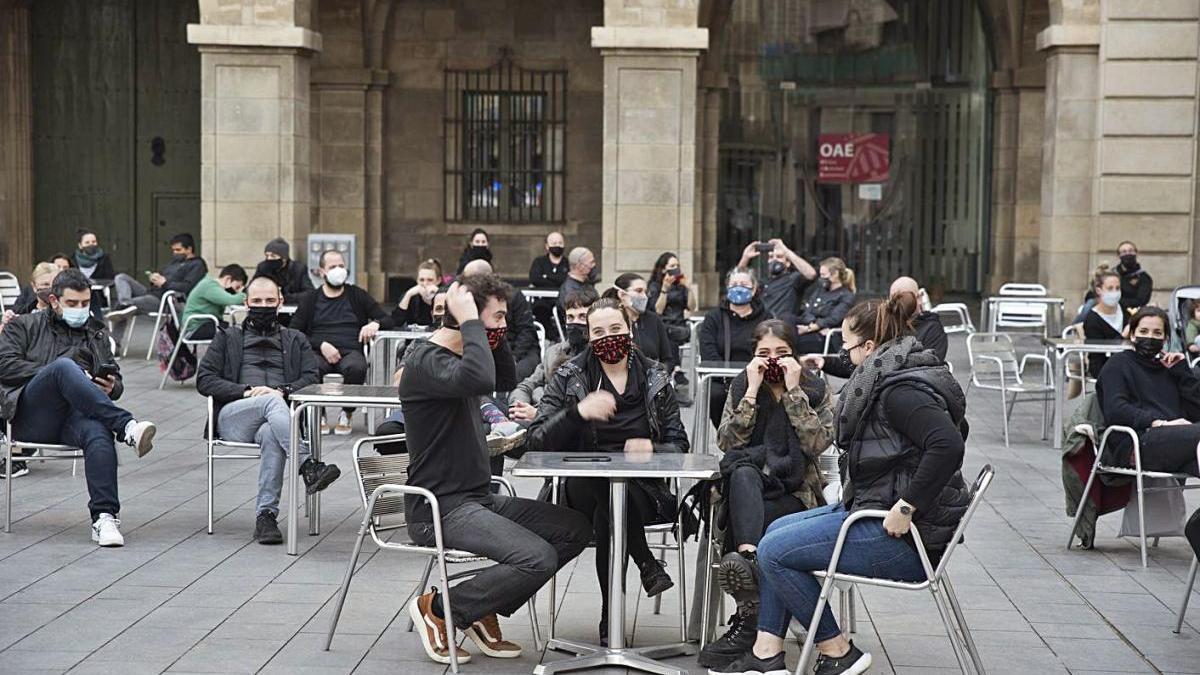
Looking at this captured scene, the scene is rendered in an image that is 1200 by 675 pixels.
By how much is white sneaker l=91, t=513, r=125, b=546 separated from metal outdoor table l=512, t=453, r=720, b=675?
2899 millimetres

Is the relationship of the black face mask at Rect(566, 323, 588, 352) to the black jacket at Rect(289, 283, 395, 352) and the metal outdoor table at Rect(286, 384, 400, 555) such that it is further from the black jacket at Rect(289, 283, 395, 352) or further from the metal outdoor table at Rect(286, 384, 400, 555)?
the black jacket at Rect(289, 283, 395, 352)

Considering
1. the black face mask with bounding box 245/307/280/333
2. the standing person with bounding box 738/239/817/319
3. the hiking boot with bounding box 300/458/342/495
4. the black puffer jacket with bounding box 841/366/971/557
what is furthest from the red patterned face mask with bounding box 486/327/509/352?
the standing person with bounding box 738/239/817/319

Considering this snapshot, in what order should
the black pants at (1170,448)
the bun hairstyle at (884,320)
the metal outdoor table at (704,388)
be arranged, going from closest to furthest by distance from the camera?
1. the bun hairstyle at (884,320)
2. the black pants at (1170,448)
3. the metal outdoor table at (704,388)

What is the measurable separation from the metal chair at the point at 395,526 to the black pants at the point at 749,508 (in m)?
0.82

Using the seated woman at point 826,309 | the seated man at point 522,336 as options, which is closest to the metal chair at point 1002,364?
the seated woman at point 826,309

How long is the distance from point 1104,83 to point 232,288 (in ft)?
28.4

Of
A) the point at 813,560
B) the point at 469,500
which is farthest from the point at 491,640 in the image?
the point at 813,560

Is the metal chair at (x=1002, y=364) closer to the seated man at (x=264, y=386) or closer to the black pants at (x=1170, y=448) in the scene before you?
the black pants at (x=1170, y=448)

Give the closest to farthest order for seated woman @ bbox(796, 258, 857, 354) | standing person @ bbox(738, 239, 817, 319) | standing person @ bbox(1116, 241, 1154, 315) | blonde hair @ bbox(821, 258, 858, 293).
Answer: seated woman @ bbox(796, 258, 857, 354) < standing person @ bbox(738, 239, 817, 319) < blonde hair @ bbox(821, 258, 858, 293) < standing person @ bbox(1116, 241, 1154, 315)

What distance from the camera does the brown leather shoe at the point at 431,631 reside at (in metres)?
6.58

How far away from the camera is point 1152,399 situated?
8969 mm

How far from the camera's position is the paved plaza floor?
22.0 feet

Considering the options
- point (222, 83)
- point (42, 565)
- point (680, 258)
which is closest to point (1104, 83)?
point (680, 258)

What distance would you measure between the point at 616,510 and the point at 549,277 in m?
10.2
